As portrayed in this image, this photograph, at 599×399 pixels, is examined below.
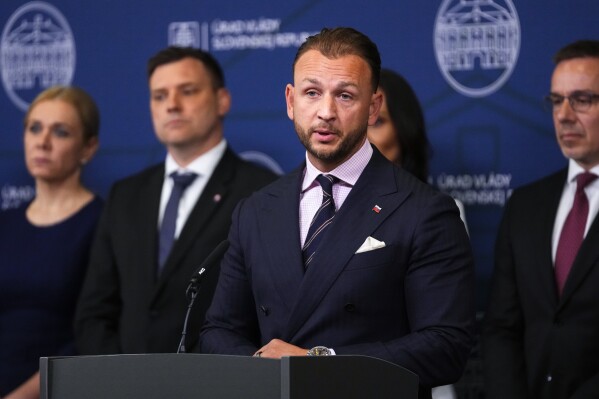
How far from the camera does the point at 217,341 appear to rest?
3.17m

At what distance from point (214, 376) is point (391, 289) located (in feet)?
2.33

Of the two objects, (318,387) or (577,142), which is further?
(577,142)

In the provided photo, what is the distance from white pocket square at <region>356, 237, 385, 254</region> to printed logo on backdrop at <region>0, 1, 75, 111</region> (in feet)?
10.3

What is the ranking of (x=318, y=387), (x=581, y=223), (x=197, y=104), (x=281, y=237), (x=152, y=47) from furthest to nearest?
(x=152, y=47) < (x=197, y=104) < (x=581, y=223) < (x=281, y=237) < (x=318, y=387)

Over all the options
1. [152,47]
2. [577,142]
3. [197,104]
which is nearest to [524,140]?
[577,142]

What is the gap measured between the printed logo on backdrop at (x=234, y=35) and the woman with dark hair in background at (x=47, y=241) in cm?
57

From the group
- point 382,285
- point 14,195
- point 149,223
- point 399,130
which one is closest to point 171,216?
point 149,223

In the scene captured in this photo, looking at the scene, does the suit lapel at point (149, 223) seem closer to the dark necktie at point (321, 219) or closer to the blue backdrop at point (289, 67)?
the blue backdrop at point (289, 67)

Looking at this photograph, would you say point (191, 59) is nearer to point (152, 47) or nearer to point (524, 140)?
point (152, 47)

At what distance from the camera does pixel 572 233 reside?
13.9ft

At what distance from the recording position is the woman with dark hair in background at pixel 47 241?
4.94 metres

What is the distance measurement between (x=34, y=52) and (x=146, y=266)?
180cm

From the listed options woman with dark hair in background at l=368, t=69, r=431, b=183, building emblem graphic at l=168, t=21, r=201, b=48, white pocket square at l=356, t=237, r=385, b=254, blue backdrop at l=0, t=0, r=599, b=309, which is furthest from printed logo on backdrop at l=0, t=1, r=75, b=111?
white pocket square at l=356, t=237, r=385, b=254

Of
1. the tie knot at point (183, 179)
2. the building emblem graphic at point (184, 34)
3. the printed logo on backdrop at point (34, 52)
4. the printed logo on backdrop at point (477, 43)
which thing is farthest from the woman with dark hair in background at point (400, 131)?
the printed logo on backdrop at point (34, 52)
